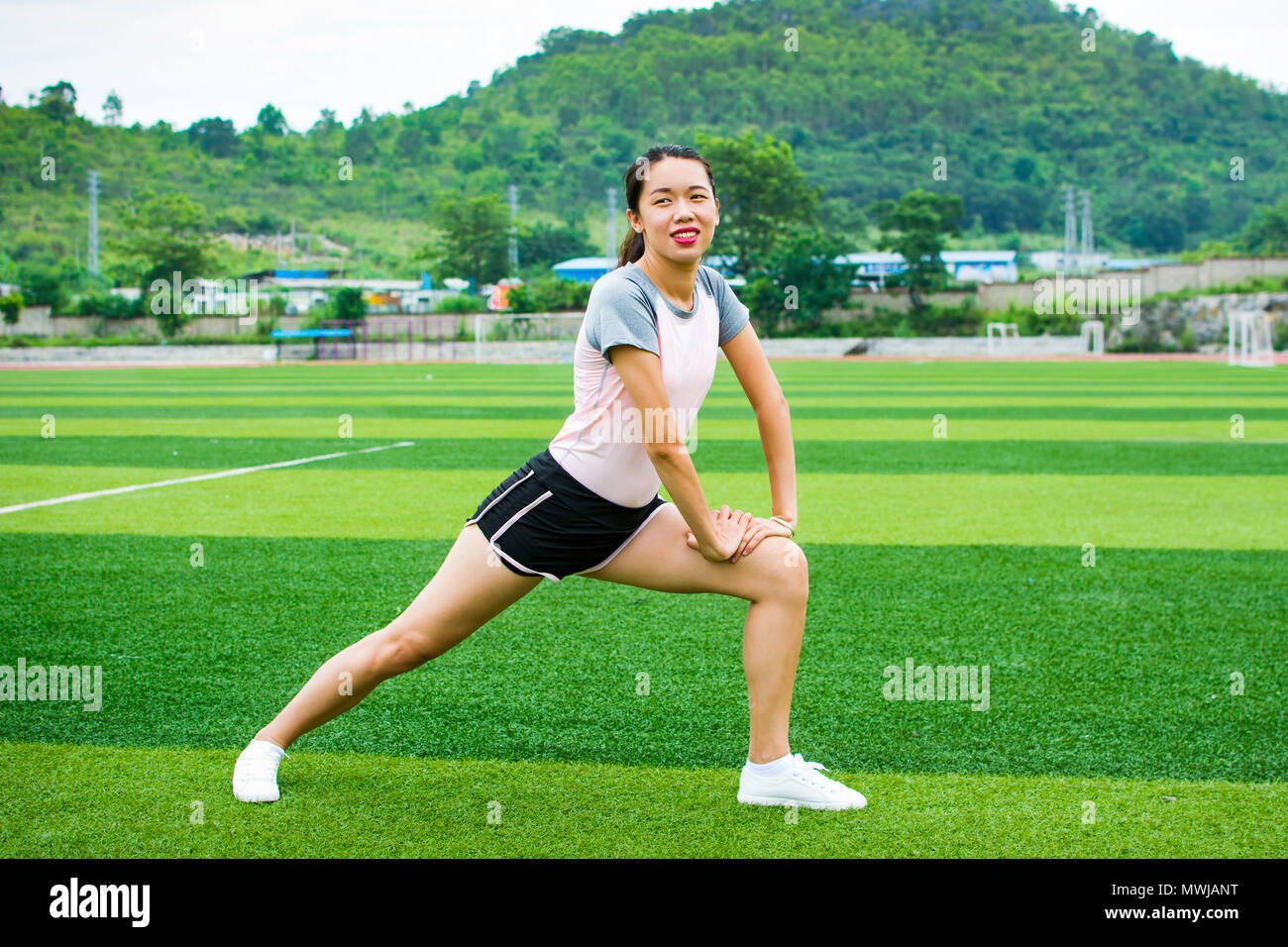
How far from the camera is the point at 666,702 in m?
4.94

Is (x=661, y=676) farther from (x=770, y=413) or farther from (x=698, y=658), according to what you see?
(x=770, y=413)

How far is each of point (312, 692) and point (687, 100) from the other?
578ft

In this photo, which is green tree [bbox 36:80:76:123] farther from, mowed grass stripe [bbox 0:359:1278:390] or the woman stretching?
the woman stretching

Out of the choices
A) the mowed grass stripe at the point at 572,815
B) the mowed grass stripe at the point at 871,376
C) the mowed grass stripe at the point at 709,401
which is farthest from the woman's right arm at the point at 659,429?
the mowed grass stripe at the point at 871,376

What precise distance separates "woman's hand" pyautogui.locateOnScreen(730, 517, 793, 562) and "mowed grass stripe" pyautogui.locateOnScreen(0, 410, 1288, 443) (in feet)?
40.3

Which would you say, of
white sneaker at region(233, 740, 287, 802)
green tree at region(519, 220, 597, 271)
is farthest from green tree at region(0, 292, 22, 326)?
white sneaker at region(233, 740, 287, 802)

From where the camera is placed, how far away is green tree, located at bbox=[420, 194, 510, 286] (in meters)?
83.2

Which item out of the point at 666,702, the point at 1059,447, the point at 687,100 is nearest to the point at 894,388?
the point at 1059,447

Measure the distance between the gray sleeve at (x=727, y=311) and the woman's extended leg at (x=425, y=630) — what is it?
97 cm

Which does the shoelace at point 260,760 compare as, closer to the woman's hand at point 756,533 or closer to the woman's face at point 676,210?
Result: the woman's hand at point 756,533

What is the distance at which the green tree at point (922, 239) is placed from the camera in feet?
209

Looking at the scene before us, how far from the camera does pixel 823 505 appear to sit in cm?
1044

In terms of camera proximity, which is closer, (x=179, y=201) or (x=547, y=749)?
(x=547, y=749)

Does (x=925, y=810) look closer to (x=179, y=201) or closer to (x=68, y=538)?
(x=68, y=538)
